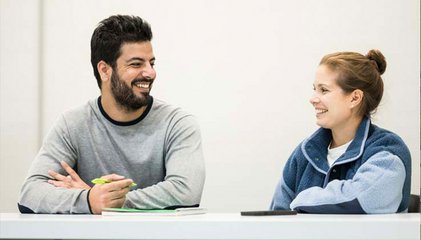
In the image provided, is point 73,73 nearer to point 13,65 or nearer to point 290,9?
point 13,65

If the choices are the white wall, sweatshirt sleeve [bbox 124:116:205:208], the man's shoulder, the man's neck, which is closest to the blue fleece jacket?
sweatshirt sleeve [bbox 124:116:205:208]

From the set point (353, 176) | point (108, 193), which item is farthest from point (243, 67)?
point (108, 193)

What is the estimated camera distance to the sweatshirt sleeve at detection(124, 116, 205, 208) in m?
2.32

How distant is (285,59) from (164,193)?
7.71 feet

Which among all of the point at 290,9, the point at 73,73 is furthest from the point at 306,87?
the point at 73,73

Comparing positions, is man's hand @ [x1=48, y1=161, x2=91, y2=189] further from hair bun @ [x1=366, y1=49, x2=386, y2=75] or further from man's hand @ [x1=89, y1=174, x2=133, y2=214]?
hair bun @ [x1=366, y1=49, x2=386, y2=75]

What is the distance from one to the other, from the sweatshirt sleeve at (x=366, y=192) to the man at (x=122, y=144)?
17.4 inches

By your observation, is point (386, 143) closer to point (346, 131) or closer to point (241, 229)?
point (346, 131)

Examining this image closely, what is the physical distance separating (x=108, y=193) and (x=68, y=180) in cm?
31

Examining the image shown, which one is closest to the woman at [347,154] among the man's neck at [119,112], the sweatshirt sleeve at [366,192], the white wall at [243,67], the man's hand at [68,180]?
the sweatshirt sleeve at [366,192]

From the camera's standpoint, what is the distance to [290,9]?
455 cm

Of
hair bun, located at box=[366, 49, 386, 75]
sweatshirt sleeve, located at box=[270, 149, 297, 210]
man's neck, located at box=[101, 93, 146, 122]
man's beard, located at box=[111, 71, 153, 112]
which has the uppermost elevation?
hair bun, located at box=[366, 49, 386, 75]

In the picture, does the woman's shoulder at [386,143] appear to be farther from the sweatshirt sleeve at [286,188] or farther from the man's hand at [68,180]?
the man's hand at [68,180]

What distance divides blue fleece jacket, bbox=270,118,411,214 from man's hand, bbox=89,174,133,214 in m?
0.57
